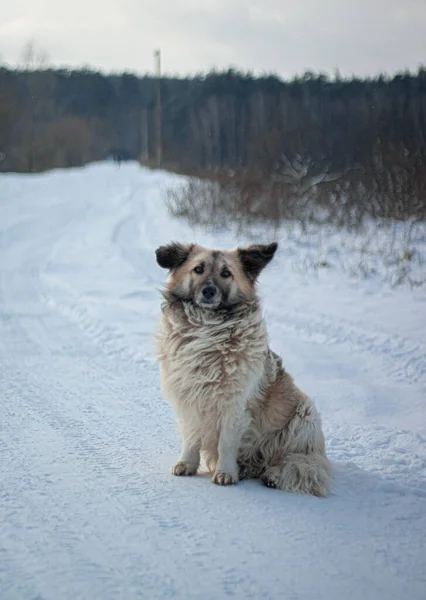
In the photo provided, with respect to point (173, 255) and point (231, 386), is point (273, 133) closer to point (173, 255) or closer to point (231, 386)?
point (173, 255)

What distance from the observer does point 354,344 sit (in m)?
A: 7.70

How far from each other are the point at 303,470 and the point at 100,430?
181 centimetres

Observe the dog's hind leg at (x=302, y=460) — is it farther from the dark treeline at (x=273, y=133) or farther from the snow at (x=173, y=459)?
the dark treeline at (x=273, y=133)

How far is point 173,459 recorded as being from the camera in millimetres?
4527


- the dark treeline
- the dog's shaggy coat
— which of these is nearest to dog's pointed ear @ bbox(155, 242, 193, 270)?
the dog's shaggy coat

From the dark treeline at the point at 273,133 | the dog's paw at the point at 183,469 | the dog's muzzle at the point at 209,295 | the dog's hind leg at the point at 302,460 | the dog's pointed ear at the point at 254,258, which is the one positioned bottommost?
the dog's paw at the point at 183,469

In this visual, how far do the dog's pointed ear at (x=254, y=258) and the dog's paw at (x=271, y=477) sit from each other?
1.37 metres

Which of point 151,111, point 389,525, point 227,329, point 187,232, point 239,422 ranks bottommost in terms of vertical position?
point 389,525

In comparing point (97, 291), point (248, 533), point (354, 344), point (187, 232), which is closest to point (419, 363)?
point (354, 344)

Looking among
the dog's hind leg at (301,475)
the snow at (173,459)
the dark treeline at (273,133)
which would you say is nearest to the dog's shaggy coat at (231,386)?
the dog's hind leg at (301,475)

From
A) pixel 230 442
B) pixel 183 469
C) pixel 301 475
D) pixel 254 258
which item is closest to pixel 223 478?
Result: pixel 230 442

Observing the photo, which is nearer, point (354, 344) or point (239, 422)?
point (239, 422)

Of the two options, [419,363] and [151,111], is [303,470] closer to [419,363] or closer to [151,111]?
[419,363]

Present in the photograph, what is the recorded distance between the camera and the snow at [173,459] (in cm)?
280
